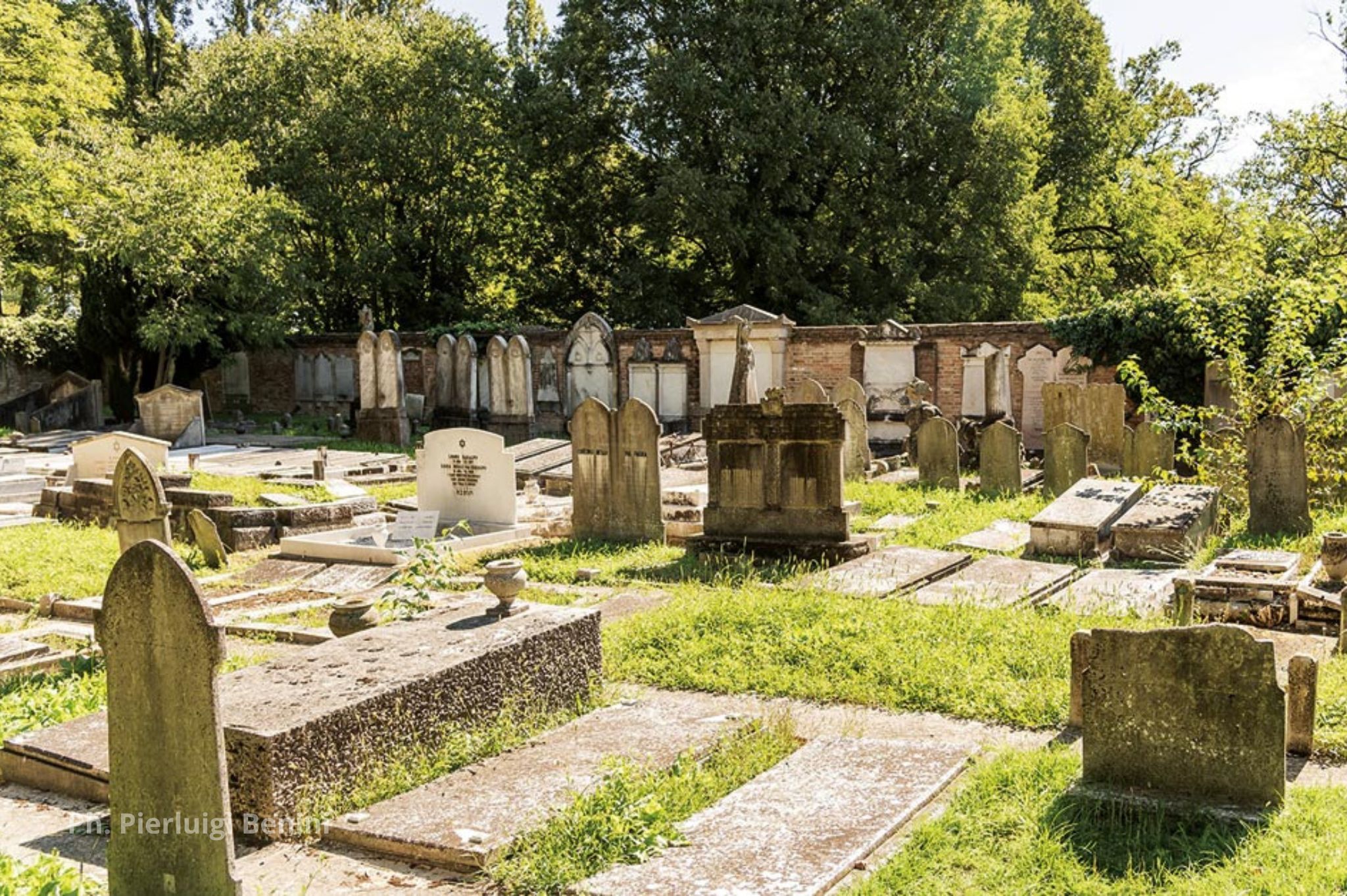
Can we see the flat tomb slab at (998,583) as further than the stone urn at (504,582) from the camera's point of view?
Yes

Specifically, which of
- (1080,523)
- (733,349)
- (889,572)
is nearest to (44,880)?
(889,572)

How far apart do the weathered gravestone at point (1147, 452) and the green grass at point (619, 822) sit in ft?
30.9

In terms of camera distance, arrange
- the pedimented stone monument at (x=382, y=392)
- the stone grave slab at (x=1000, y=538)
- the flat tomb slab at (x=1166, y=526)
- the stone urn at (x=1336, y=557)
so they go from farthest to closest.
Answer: the pedimented stone monument at (x=382, y=392) → the stone grave slab at (x=1000, y=538) → the flat tomb slab at (x=1166, y=526) → the stone urn at (x=1336, y=557)

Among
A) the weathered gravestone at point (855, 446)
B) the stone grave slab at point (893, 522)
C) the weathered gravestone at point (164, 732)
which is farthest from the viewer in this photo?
the weathered gravestone at point (855, 446)

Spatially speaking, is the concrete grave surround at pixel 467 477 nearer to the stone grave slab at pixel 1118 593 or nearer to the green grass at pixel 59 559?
the green grass at pixel 59 559

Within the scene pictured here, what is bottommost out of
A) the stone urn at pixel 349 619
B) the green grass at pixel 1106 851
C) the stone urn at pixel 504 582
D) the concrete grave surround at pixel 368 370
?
the green grass at pixel 1106 851

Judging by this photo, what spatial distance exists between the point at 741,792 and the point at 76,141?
2710 cm

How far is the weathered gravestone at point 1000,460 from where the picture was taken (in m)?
13.4

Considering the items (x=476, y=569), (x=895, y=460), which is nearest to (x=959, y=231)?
(x=895, y=460)

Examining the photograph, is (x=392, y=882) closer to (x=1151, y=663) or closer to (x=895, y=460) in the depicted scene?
(x=1151, y=663)

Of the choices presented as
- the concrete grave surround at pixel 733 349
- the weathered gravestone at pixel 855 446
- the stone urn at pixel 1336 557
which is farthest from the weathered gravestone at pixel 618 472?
the concrete grave surround at pixel 733 349

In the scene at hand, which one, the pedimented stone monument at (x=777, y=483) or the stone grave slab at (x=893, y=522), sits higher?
the pedimented stone monument at (x=777, y=483)

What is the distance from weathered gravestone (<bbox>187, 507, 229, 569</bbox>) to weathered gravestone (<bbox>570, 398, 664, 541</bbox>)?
11.1ft

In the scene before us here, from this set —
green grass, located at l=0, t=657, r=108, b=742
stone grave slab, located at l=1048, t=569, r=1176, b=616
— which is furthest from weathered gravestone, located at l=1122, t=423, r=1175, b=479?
green grass, located at l=0, t=657, r=108, b=742
